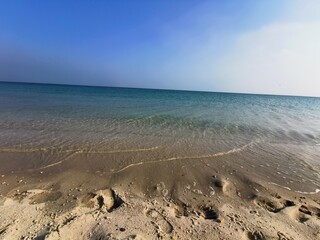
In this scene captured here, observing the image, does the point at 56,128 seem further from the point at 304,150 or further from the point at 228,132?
the point at 304,150

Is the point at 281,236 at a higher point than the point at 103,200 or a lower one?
higher

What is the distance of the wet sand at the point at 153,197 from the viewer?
11.6 ft

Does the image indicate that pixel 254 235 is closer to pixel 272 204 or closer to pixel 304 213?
pixel 272 204

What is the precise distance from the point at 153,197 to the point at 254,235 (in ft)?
7.39

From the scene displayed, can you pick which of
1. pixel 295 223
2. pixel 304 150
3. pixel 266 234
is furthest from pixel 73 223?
pixel 304 150

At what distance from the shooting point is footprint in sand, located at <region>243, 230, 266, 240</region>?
11.5 ft

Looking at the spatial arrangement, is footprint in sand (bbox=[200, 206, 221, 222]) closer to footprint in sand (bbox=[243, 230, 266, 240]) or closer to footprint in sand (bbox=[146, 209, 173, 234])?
footprint in sand (bbox=[243, 230, 266, 240])

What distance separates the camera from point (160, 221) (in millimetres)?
3762

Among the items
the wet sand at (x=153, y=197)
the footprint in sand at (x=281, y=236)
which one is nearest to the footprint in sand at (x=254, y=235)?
the wet sand at (x=153, y=197)

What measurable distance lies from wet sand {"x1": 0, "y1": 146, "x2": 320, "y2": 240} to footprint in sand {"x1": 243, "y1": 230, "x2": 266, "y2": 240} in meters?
0.02

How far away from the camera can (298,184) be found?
5898mm

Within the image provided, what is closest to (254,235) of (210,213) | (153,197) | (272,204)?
(210,213)

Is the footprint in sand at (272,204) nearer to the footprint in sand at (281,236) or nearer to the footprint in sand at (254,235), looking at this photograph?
the footprint in sand at (281,236)

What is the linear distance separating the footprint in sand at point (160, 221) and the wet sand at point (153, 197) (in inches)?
0.7
